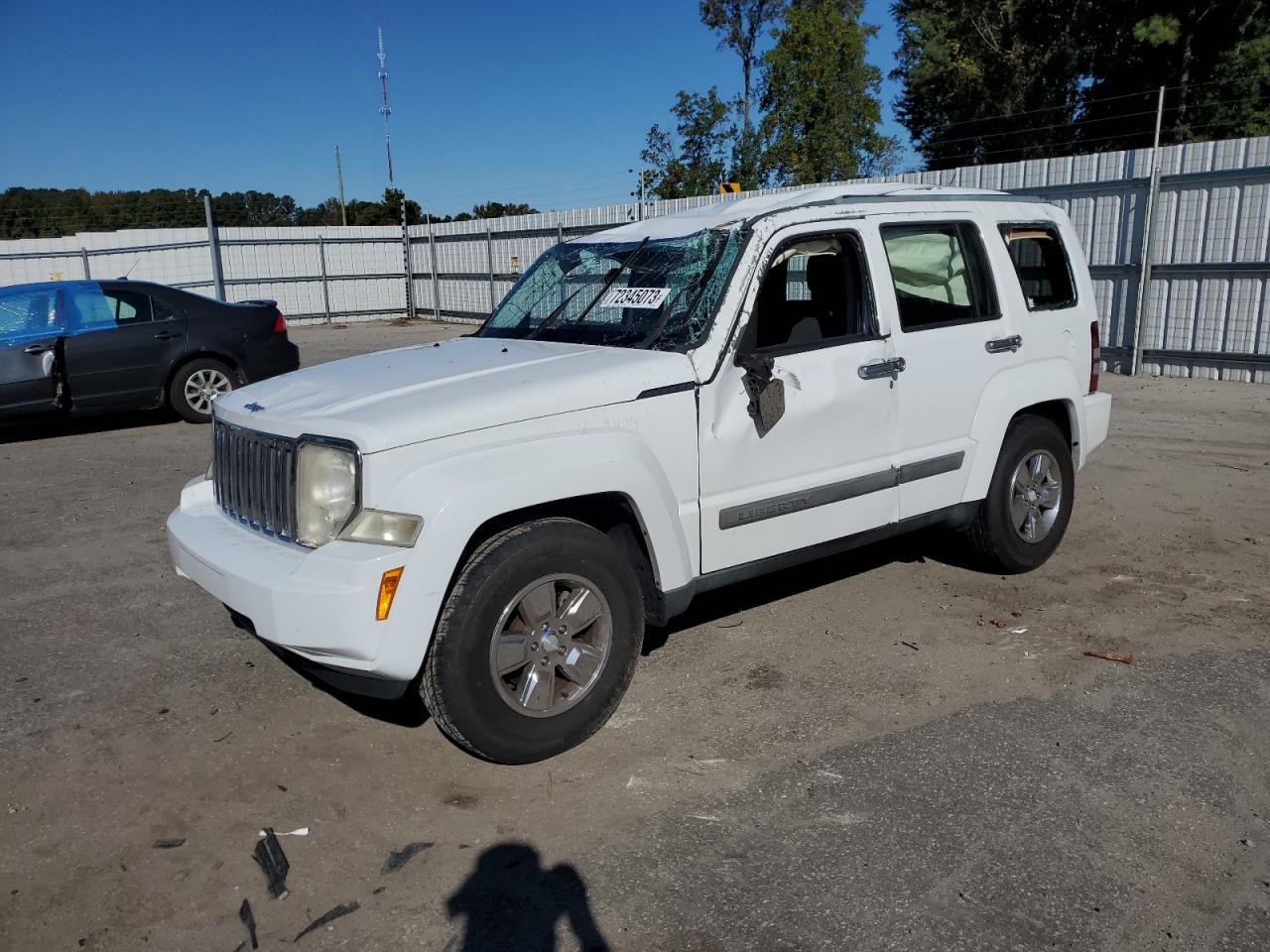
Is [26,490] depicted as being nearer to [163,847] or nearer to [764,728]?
[163,847]

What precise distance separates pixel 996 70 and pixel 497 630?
35.5 metres

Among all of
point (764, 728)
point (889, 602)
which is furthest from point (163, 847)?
point (889, 602)

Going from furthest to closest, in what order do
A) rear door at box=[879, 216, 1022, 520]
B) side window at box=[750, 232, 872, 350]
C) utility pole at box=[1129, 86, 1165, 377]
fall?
1. utility pole at box=[1129, 86, 1165, 377]
2. rear door at box=[879, 216, 1022, 520]
3. side window at box=[750, 232, 872, 350]

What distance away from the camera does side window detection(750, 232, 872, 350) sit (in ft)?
14.3

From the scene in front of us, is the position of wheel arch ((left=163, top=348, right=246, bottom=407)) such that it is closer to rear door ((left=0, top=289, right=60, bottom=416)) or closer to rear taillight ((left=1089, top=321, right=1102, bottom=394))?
rear door ((left=0, top=289, right=60, bottom=416))

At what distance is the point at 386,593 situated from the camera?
10.3 ft

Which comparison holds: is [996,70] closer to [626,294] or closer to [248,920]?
[626,294]

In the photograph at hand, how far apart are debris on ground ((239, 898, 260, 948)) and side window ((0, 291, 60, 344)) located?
8600 millimetres

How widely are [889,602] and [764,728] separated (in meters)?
1.56

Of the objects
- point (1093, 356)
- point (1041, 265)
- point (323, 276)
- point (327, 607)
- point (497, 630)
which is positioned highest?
point (1041, 265)

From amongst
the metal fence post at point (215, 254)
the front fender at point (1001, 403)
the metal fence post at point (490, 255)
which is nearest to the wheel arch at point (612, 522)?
the front fender at point (1001, 403)

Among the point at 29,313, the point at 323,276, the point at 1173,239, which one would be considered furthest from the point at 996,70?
the point at 29,313

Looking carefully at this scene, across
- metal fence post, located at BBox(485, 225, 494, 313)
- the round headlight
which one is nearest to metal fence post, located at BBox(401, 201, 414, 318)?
metal fence post, located at BBox(485, 225, 494, 313)

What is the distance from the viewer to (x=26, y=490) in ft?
26.3
